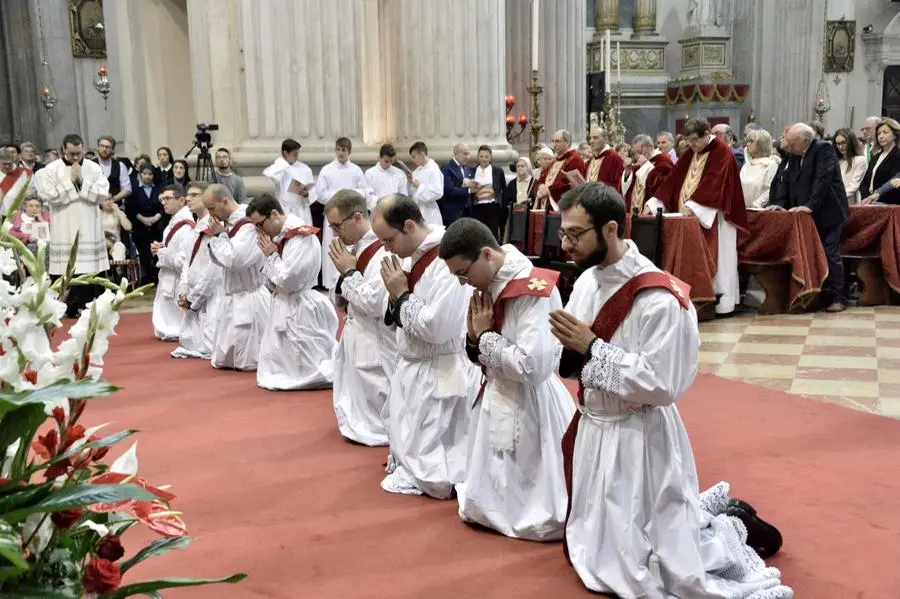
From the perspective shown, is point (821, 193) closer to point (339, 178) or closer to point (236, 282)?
point (339, 178)

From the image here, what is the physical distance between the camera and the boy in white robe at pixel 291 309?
6812 millimetres

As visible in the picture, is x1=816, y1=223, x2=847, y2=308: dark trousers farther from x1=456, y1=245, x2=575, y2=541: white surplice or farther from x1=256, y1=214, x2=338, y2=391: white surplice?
x1=456, y1=245, x2=575, y2=541: white surplice

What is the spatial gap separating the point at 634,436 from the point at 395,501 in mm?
1639

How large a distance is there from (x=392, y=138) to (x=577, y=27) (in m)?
4.13

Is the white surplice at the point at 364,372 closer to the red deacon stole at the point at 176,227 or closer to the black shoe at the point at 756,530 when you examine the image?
the black shoe at the point at 756,530

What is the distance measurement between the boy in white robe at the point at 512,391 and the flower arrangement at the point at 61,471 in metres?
2.35

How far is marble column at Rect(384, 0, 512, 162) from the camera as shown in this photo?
11875 mm

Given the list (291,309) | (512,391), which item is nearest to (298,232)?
(291,309)

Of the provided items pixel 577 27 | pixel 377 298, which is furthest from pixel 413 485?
pixel 577 27

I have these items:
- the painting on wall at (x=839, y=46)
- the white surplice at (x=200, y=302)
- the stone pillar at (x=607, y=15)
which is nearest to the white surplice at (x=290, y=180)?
the white surplice at (x=200, y=302)

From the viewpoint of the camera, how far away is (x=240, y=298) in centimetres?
778

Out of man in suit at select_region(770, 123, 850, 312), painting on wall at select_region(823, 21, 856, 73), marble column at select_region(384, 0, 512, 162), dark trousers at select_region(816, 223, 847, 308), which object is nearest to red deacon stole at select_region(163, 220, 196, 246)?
marble column at select_region(384, 0, 512, 162)

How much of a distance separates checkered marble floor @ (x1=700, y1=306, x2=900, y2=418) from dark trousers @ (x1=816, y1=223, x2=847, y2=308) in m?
0.22

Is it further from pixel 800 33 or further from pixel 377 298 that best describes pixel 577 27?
pixel 377 298
